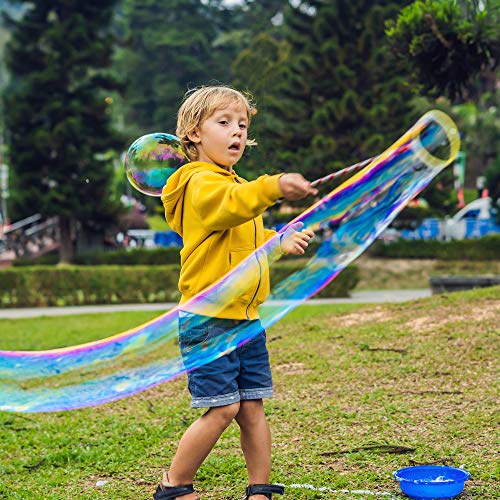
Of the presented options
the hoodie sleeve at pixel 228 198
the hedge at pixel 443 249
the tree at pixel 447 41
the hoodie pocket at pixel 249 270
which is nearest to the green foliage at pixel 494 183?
the hedge at pixel 443 249

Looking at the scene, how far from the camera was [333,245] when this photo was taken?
3719 mm

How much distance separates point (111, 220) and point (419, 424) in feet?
69.0

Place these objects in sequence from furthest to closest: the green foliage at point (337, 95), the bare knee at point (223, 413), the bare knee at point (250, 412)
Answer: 1. the green foliage at point (337, 95)
2. the bare knee at point (250, 412)
3. the bare knee at point (223, 413)

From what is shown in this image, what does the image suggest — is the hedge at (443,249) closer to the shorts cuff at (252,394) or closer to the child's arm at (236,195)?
the shorts cuff at (252,394)

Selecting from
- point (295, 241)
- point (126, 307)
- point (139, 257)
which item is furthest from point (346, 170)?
point (139, 257)

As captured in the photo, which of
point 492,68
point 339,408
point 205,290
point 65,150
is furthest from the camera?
point 65,150

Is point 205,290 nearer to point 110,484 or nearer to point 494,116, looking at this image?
point 110,484

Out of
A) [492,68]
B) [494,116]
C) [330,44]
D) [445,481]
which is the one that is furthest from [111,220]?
[445,481]

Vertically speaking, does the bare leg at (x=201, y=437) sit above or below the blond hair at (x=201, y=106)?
below

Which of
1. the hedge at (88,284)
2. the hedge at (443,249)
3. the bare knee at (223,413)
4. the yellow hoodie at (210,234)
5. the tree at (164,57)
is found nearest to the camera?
the yellow hoodie at (210,234)

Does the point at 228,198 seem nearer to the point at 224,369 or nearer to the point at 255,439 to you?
the point at 224,369

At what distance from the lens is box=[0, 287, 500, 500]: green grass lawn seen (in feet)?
13.7

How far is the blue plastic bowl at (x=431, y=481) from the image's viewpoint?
3602 mm

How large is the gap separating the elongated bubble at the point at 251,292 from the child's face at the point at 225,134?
0.37 m
